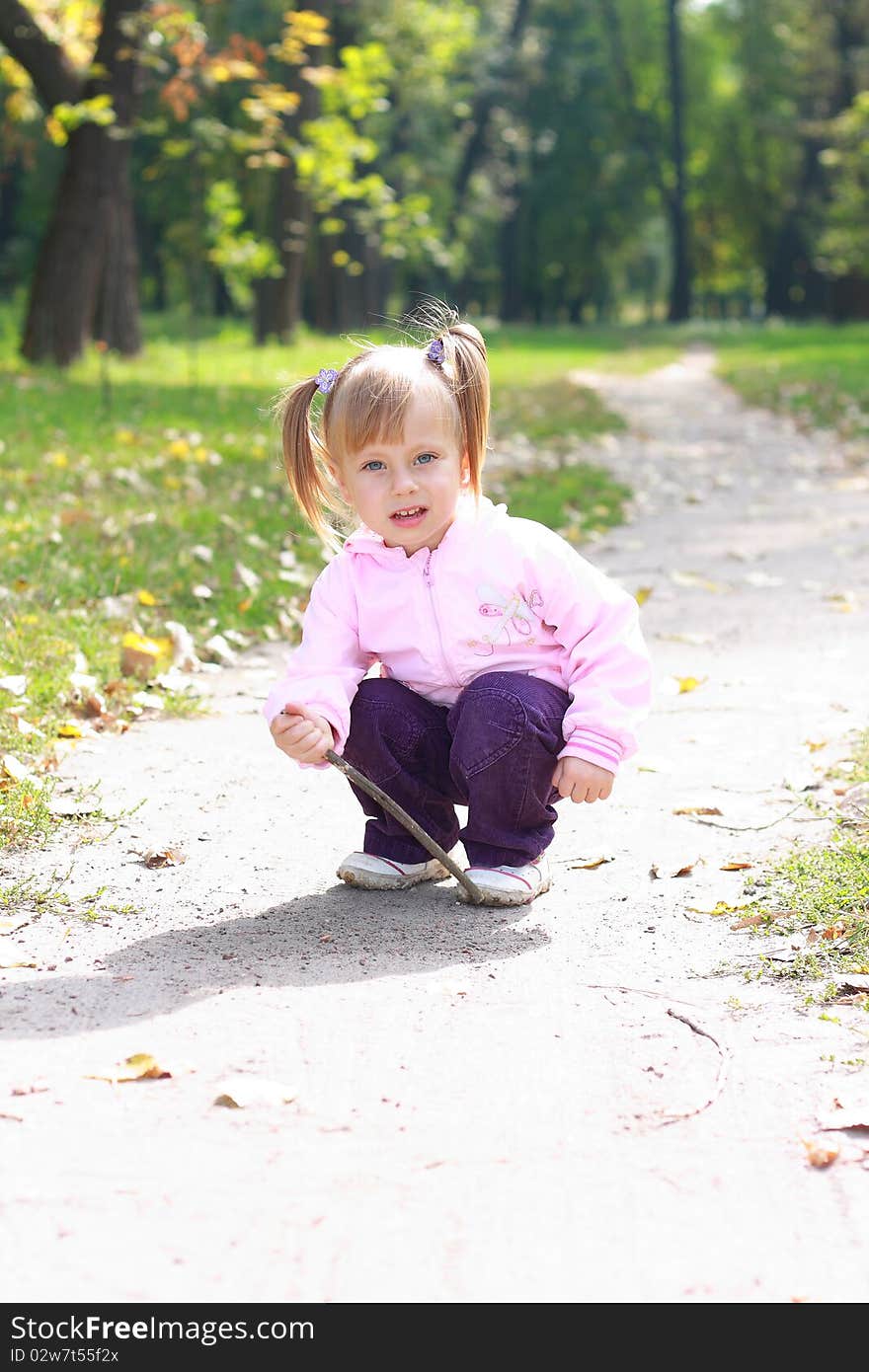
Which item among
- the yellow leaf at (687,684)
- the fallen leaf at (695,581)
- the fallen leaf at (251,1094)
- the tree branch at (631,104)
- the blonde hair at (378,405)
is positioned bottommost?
the fallen leaf at (251,1094)

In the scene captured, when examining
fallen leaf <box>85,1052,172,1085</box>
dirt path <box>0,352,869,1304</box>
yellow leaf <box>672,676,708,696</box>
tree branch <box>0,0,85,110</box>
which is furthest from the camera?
tree branch <box>0,0,85,110</box>

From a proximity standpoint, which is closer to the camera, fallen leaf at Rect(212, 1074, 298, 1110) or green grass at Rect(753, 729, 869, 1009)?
fallen leaf at Rect(212, 1074, 298, 1110)

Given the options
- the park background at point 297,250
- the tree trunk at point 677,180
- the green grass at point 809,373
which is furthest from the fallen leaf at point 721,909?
the tree trunk at point 677,180

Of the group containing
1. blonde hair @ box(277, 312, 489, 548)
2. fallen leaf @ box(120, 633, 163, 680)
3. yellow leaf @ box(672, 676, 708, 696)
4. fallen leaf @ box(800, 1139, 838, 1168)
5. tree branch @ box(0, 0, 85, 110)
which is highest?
tree branch @ box(0, 0, 85, 110)

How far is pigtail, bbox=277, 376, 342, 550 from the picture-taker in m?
3.20

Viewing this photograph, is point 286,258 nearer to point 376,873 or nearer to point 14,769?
point 14,769

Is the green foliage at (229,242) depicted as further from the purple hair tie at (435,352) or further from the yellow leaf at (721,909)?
the yellow leaf at (721,909)

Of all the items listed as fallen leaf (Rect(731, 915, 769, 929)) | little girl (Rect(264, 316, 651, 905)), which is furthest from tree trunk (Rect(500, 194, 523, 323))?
fallen leaf (Rect(731, 915, 769, 929))

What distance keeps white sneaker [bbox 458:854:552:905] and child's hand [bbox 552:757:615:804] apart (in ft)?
0.70

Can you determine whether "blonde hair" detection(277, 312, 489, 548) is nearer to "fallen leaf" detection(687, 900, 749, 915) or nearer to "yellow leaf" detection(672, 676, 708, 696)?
"fallen leaf" detection(687, 900, 749, 915)

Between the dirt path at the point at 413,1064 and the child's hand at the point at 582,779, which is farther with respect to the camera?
the child's hand at the point at 582,779

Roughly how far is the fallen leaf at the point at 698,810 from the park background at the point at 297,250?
4.39 feet

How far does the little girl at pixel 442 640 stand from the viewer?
10.2ft

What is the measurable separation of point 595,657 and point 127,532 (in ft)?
12.0
